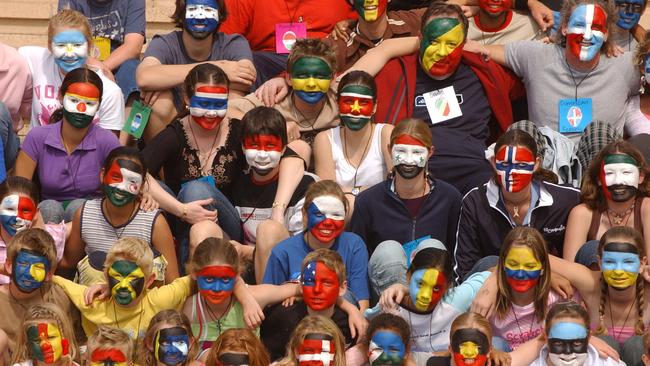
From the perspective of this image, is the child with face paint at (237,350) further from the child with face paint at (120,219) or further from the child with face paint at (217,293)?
the child with face paint at (120,219)

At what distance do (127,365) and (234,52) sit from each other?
250cm

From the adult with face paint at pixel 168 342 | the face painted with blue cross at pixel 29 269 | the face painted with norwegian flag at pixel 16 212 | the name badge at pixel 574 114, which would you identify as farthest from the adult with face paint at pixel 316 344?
the name badge at pixel 574 114

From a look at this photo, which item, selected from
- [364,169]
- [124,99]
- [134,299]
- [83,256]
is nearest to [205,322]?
Result: [134,299]

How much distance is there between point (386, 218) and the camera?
7898 millimetres

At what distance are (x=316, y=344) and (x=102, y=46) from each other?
3.08 m

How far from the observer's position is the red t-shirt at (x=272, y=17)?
940cm

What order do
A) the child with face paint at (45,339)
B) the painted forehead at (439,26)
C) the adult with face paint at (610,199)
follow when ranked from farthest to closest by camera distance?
the painted forehead at (439,26)
the adult with face paint at (610,199)
the child with face paint at (45,339)

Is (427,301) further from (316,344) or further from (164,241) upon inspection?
(164,241)

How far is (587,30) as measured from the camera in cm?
858

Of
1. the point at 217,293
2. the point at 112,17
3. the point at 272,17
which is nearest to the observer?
the point at 217,293

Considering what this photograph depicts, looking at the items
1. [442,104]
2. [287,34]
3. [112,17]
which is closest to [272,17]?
[287,34]

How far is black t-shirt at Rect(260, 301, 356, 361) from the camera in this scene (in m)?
7.35

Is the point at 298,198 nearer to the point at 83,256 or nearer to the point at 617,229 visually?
the point at 83,256

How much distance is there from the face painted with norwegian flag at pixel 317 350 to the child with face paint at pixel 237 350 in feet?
0.61
